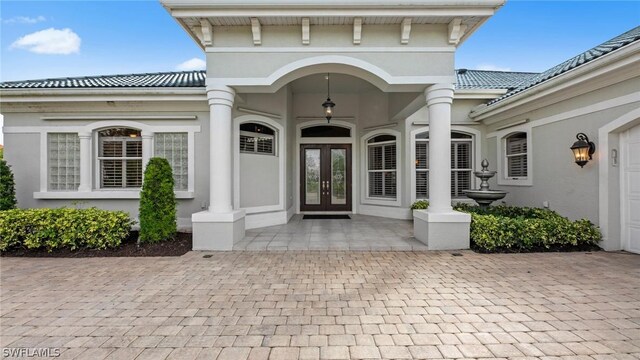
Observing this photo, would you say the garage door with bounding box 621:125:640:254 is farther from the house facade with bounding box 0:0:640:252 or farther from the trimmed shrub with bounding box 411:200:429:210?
the trimmed shrub with bounding box 411:200:429:210

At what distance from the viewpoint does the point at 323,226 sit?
7.01m

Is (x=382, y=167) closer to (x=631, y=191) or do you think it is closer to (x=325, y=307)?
(x=631, y=191)

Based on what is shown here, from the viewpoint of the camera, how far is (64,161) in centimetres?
671

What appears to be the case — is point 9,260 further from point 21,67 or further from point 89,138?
point 21,67

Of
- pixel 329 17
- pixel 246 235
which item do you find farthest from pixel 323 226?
pixel 329 17

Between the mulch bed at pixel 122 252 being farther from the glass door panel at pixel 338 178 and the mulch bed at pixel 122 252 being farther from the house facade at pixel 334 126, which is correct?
the glass door panel at pixel 338 178

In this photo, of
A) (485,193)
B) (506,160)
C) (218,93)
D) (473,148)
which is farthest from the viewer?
(473,148)

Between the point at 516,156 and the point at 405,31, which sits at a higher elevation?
the point at 405,31

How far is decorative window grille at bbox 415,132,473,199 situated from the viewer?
26.9 ft

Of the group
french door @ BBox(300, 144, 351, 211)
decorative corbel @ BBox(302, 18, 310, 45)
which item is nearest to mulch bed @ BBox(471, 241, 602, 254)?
decorative corbel @ BBox(302, 18, 310, 45)

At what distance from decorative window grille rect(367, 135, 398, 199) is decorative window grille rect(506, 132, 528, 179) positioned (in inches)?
117

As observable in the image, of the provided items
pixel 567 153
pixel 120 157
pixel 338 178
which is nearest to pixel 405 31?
pixel 567 153

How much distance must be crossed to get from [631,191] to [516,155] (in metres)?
2.57

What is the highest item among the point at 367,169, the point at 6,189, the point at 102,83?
the point at 102,83
